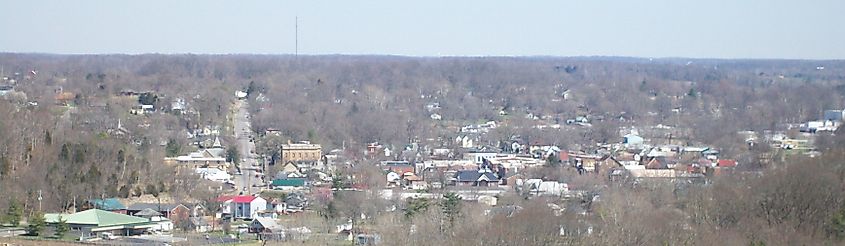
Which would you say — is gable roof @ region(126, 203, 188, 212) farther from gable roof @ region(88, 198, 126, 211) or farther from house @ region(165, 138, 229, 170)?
house @ region(165, 138, 229, 170)

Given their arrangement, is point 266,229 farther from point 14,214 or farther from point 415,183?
point 415,183

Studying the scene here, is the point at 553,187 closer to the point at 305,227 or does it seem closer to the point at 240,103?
the point at 305,227

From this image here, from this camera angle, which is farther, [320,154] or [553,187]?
[320,154]

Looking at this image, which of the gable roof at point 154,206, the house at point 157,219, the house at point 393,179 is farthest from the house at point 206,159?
the house at point 157,219

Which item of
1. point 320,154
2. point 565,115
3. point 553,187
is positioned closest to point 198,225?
point 553,187

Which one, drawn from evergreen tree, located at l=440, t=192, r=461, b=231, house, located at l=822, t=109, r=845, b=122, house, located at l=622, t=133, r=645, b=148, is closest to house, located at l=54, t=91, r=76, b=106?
house, located at l=622, t=133, r=645, b=148

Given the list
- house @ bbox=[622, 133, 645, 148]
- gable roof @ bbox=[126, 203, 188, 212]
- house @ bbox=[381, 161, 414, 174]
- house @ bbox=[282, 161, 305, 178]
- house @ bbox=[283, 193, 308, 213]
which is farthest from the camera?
house @ bbox=[622, 133, 645, 148]

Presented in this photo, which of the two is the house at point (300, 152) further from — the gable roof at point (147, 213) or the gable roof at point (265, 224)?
the gable roof at point (265, 224)
